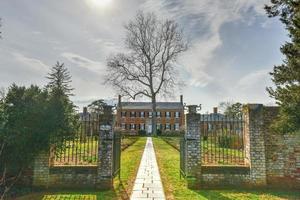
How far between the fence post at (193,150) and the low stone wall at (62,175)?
2.77 metres

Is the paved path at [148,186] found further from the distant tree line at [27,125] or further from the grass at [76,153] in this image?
the distant tree line at [27,125]

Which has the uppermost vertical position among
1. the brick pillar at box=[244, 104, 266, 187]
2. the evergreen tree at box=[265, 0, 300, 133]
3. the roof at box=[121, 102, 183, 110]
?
the roof at box=[121, 102, 183, 110]

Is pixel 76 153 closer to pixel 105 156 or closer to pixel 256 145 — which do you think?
pixel 105 156

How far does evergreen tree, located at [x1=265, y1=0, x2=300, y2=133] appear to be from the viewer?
6.56m

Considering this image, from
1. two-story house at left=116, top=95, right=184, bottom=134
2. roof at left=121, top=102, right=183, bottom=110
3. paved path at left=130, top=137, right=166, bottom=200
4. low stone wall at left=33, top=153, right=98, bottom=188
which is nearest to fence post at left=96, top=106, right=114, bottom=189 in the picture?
low stone wall at left=33, top=153, right=98, bottom=188

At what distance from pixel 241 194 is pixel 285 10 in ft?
16.2

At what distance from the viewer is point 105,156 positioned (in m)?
7.75

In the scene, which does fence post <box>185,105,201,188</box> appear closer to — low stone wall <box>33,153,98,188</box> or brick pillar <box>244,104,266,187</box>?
brick pillar <box>244,104,266,187</box>

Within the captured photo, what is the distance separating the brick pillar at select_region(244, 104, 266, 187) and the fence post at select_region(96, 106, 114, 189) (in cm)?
411

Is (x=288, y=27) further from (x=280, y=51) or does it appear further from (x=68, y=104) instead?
(x=68, y=104)

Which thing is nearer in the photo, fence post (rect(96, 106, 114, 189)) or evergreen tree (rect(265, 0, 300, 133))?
evergreen tree (rect(265, 0, 300, 133))

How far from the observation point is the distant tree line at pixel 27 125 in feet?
23.8

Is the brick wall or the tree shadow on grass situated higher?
the brick wall

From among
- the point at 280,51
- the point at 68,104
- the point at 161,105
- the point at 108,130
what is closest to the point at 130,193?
the point at 108,130
